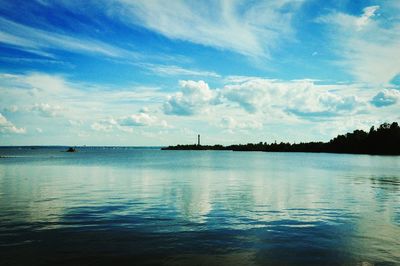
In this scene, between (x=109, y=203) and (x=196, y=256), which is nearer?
(x=196, y=256)

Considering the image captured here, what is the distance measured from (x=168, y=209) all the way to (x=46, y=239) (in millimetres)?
11555

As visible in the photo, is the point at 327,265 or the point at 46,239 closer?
the point at 327,265

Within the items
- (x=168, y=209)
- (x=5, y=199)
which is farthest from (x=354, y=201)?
(x=5, y=199)

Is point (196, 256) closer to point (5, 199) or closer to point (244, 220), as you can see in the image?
point (244, 220)

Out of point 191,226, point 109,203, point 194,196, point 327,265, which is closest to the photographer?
point 327,265

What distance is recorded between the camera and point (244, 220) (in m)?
24.0

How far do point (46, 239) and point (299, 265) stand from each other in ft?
40.8

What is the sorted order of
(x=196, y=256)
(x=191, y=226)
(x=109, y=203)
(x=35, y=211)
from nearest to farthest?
1. (x=196, y=256)
2. (x=191, y=226)
3. (x=35, y=211)
4. (x=109, y=203)

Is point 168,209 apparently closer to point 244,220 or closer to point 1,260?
point 244,220

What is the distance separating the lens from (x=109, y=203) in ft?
105

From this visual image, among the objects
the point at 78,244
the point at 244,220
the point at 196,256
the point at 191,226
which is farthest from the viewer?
the point at 244,220

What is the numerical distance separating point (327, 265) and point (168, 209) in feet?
52.4

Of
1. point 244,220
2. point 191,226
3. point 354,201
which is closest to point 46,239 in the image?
point 191,226

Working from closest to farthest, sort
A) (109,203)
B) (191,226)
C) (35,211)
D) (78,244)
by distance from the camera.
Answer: (78,244)
(191,226)
(35,211)
(109,203)
